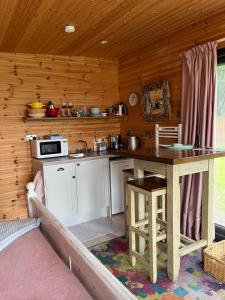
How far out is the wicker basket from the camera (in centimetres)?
213

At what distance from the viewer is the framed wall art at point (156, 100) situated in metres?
3.24

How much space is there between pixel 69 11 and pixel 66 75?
1585 millimetres

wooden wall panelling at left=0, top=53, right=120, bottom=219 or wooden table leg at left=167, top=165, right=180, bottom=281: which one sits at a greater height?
wooden wall panelling at left=0, top=53, right=120, bottom=219

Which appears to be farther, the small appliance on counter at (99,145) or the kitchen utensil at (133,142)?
the small appliance on counter at (99,145)

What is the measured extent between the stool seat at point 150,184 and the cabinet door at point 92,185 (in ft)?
3.97

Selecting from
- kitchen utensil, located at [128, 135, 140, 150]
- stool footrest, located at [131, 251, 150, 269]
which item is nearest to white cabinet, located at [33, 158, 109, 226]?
kitchen utensil, located at [128, 135, 140, 150]

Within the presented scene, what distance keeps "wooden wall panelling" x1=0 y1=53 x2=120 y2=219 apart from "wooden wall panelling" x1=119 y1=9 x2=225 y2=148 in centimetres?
51

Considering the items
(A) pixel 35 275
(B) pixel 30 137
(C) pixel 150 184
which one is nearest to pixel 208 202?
(C) pixel 150 184

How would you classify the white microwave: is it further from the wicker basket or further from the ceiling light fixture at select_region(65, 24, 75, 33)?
the wicker basket

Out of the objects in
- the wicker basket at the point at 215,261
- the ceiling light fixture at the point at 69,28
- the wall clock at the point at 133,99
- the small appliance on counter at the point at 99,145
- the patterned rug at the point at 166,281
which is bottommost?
the patterned rug at the point at 166,281

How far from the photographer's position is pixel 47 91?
3732 mm

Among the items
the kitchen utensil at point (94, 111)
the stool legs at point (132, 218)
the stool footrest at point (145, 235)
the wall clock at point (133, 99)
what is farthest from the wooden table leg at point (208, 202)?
the kitchen utensil at point (94, 111)

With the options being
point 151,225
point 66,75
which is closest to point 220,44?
point 151,225

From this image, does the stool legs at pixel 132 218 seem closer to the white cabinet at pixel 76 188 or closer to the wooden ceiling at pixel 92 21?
the white cabinet at pixel 76 188
